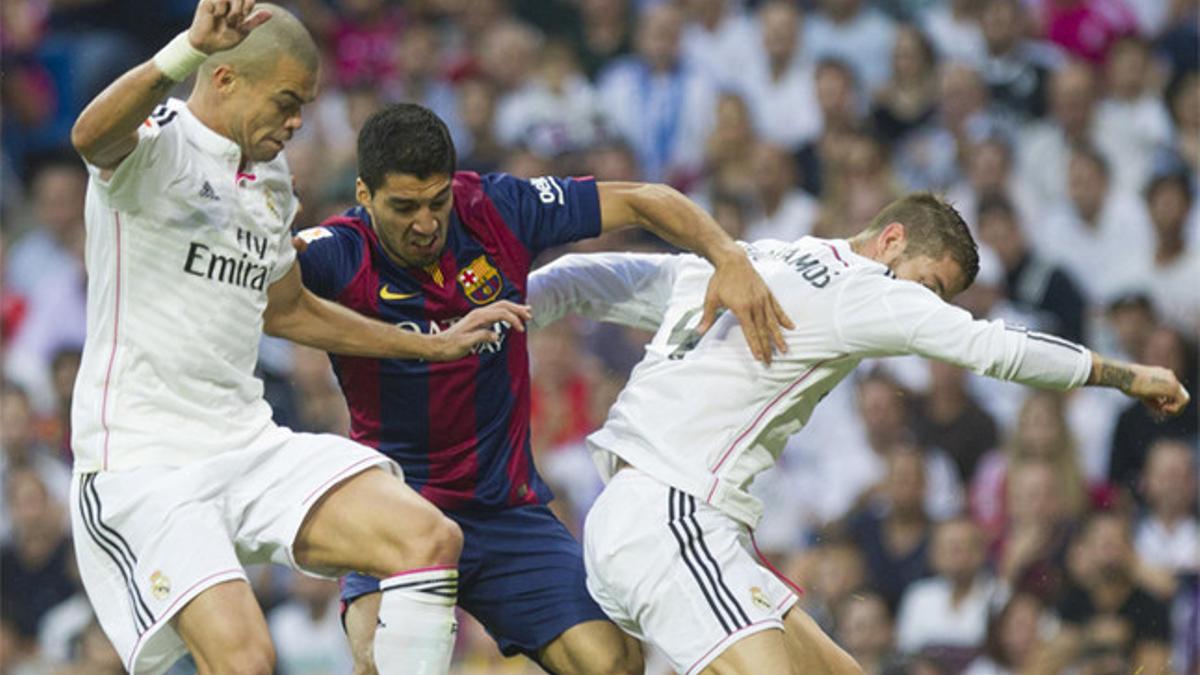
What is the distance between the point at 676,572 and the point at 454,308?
1.09m

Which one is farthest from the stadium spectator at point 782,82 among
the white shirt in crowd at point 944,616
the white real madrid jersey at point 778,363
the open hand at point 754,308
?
the open hand at point 754,308

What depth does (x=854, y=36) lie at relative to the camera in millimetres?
11727

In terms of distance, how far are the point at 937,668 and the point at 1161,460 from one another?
4.49ft

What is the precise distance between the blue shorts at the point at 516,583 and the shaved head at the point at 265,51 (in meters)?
1.51

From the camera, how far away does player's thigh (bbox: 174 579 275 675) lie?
533 cm

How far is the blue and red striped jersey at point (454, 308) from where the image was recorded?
6.12 meters

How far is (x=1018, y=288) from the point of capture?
33.5ft

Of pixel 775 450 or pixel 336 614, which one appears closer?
pixel 775 450

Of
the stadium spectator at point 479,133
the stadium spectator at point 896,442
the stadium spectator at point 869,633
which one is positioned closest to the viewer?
the stadium spectator at point 869,633

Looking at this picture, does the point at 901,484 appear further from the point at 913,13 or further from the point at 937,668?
the point at 913,13

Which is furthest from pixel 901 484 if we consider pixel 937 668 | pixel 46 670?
pixel 46 670

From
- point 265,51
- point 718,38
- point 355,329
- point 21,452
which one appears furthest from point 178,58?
point 718,38

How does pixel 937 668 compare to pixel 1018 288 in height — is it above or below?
below

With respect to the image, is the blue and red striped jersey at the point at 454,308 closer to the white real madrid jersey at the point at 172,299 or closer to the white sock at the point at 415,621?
the white real madrid jersey at the point at 172,299
